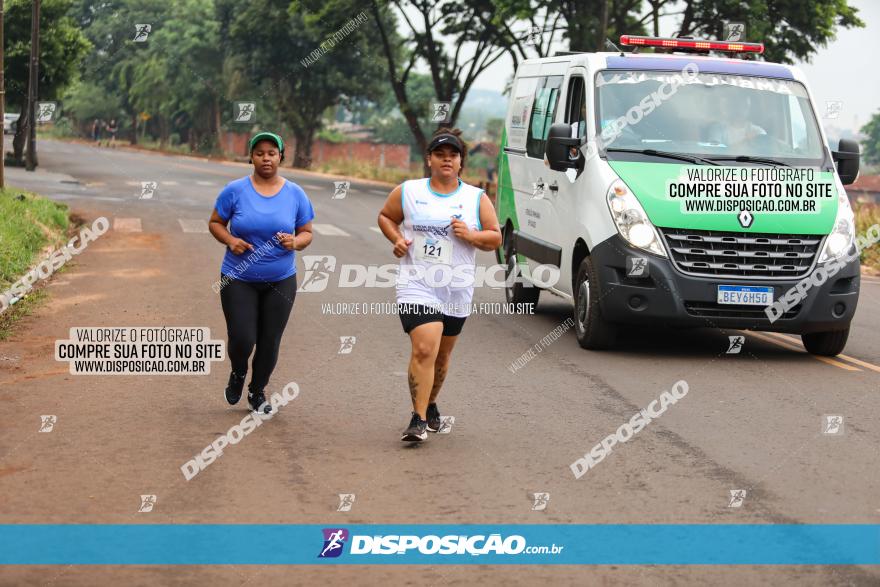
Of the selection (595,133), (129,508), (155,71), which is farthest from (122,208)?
(155,71)

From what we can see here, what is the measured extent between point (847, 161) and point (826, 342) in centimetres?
157

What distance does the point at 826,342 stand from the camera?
39.3 feet

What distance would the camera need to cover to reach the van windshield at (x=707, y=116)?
1188 cm

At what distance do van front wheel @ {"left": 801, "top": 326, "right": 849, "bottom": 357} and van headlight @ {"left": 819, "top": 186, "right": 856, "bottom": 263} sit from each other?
757mm

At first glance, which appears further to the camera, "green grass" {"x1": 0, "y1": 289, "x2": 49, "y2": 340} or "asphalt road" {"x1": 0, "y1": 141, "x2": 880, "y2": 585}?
"green grass" {"x1": 0, "y1": 289, "x2": 49, "y2": 340}

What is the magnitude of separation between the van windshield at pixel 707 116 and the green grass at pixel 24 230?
674 cm

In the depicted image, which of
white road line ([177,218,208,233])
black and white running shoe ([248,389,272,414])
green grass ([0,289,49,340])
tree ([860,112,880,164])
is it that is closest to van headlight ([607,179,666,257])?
black and white running shoe ([248,389,272,414])

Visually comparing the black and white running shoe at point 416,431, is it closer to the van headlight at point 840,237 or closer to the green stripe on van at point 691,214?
the green stripe on van at point 691,214

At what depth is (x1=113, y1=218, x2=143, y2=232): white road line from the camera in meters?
23.7

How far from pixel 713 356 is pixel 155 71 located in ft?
249

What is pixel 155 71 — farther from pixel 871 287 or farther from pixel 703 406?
pixel 703 406

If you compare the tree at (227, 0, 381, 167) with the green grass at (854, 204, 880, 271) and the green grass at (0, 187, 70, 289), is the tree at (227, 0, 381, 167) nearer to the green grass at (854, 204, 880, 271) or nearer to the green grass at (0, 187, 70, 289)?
the green grass at (854, 204, 880, 271)

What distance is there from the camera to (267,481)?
7.03 metres

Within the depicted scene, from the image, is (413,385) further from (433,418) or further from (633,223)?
(633,223)
